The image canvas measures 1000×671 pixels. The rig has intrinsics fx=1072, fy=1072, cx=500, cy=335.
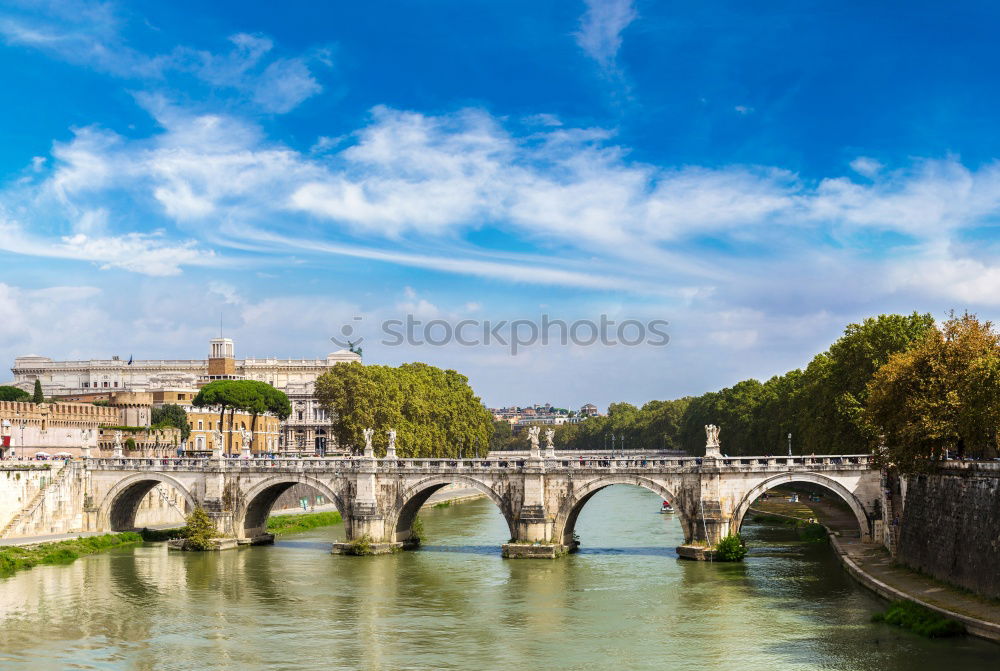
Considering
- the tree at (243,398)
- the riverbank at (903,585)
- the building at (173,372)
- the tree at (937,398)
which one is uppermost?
the building at (173,372)

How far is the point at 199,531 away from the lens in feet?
204

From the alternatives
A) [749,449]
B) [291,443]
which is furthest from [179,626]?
[291,443]

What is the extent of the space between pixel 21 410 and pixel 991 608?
77.2m

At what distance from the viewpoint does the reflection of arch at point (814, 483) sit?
5434cm

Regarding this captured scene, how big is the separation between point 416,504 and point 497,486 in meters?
6.42

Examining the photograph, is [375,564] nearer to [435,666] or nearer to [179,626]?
[179,626]

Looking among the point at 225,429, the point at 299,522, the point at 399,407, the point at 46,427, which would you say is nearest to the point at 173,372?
the point at 225,429

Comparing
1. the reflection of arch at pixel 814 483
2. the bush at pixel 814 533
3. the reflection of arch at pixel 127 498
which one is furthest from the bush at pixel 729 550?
the reflection of arch at pixel 127 498

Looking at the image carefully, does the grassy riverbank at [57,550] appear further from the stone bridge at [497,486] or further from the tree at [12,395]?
the tree at [12,395]

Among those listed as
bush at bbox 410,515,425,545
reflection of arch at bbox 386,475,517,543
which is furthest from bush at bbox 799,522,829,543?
bush at bbox 410,515,425,545

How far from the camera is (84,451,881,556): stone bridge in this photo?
181 ft

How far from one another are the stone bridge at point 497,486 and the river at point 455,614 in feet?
7.28

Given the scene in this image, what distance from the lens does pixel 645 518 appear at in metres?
83.4

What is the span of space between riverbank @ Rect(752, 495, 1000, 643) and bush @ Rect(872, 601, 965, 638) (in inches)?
8.7
